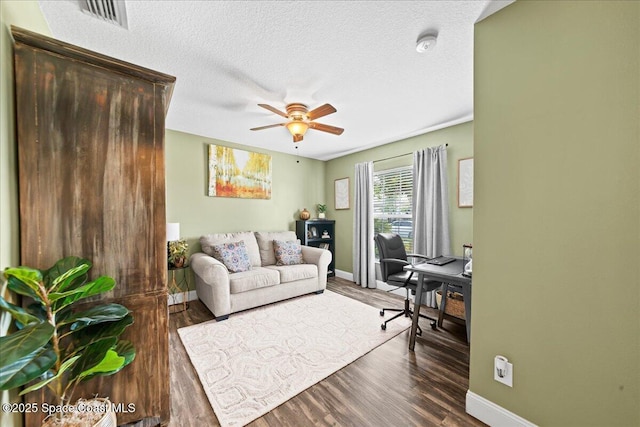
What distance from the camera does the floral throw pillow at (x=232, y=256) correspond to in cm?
320

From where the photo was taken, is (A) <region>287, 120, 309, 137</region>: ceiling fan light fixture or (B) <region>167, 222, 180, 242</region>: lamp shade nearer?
(A) <region>287, 120, 309, 137</region>: ceiling fan light fixture

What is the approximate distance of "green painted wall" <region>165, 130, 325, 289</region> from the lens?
11.3 ft

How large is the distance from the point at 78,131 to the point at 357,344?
253 cm

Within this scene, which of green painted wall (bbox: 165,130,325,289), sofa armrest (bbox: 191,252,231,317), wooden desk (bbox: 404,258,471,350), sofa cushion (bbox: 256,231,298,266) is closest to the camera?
wooden desk (bbox: 404,258,471,350)

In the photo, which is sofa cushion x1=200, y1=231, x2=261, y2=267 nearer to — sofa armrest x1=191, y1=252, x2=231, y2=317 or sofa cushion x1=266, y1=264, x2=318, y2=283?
sofa cushion x1=266, y1=264, x2=318, y2=283

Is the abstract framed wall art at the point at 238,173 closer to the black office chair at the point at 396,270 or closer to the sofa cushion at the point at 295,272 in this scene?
the sofa cushion at the point at 295,272

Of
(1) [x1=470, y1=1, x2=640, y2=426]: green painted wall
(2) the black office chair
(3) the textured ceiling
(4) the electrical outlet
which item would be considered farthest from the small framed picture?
(4) the electrical outlet

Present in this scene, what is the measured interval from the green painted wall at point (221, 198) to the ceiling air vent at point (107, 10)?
1854 mm

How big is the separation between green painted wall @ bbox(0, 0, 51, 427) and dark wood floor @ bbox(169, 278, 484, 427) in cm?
84

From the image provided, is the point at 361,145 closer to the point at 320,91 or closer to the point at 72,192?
the point at 320,91

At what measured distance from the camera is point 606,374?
1082 millimetres

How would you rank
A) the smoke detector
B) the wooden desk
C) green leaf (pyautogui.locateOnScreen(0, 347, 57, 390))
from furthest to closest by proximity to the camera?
the wooden desk, the smoke detector, green leaf (pyautogui.locateOnScreen(0, 347, 57, 390))

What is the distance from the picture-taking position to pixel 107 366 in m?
1.02

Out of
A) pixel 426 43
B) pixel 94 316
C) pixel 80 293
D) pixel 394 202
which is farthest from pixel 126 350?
pixel 394 202
